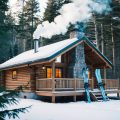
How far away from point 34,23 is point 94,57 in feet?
98.3

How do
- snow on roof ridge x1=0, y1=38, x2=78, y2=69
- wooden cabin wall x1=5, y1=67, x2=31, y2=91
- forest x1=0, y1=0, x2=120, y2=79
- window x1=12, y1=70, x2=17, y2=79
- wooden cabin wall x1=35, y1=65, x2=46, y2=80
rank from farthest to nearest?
forest x1=0, y1=0, x2=120, y2=79
window x1=12, y1=70, x2=17, y2=79
wooden cabin wall x1=5, y1=67, x2=31, y2=91
wooden cabin wall x1=35, y1=65, x2=46, y2=80
snow on roof ridge x1=0, y1=38, x2=78, y2=69

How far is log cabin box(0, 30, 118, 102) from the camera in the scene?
20.9 meters

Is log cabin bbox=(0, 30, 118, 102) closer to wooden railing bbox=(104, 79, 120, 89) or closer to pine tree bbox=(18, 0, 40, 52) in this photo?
wooden railing bbox=(104, 79, 120, 89)

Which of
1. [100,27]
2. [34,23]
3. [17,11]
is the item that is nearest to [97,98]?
[100,27]

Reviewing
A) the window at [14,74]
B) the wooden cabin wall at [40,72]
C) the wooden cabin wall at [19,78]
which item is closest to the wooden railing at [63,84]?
the wooden cabin wall at [40,72]

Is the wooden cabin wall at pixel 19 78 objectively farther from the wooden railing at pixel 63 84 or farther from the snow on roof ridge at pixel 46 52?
the wooden railing at pixel 63 84

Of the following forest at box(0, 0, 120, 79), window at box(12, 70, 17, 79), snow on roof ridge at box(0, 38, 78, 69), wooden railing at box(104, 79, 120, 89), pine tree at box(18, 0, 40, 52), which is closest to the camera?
snow on roof ridge at box(0, 38, 78, 69)

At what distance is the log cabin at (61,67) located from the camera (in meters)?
20.9

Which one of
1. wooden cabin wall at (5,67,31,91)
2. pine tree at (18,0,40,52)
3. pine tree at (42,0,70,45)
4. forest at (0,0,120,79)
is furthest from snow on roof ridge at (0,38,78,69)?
pine tree at (18,0,40,52)

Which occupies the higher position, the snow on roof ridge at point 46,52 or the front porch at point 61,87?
the snow on roof ridge at point 46,52

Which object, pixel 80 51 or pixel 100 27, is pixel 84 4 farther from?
pixel 100 27

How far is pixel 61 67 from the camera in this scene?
24.3m

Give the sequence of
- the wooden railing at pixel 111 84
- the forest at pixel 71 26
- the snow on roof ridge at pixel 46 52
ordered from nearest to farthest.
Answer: the snow on roof ridge at pixel 46 52
the wooden railing at pixel 111 84
the forest at pixel 71 26

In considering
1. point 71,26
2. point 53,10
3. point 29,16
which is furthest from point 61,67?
point 29,16
